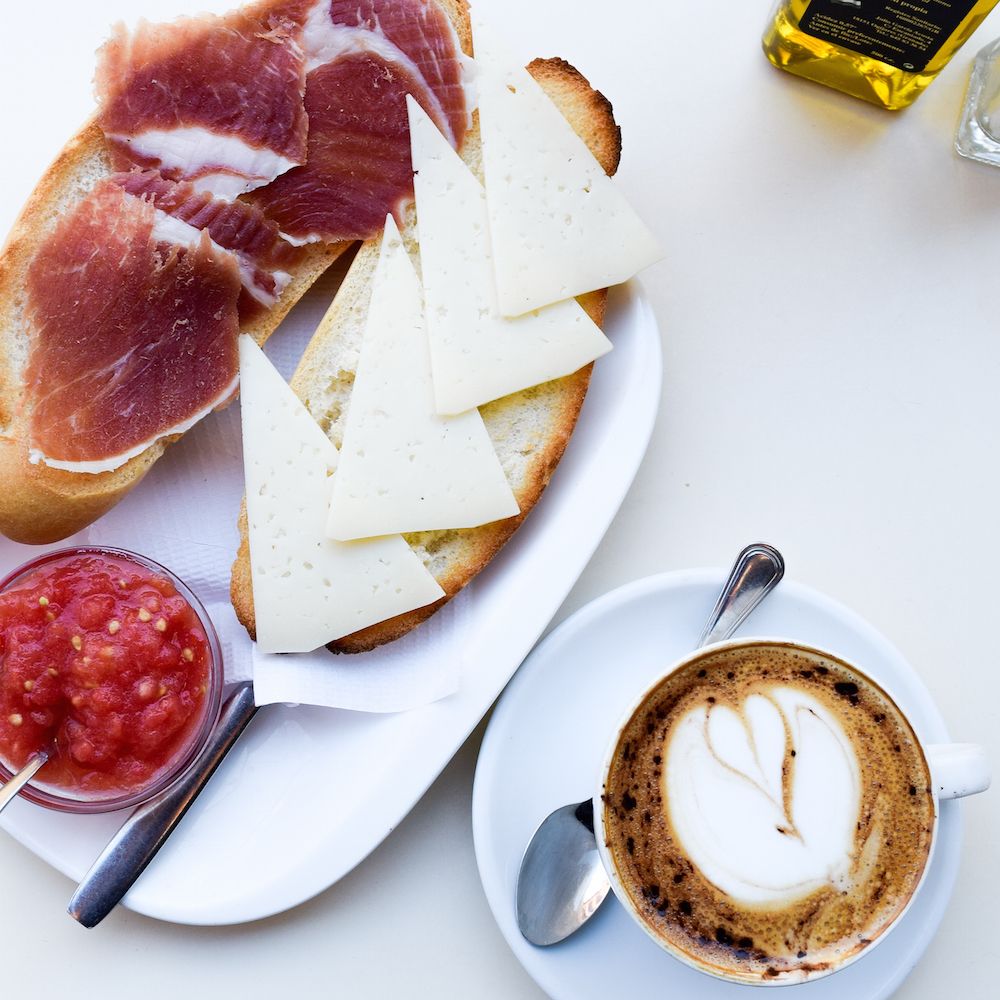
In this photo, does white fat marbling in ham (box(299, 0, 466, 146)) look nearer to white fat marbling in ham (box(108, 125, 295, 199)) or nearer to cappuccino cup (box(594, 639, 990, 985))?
white fat marbling in ham (box(108, 125, 295, 199))

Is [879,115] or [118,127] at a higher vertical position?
[879,115]

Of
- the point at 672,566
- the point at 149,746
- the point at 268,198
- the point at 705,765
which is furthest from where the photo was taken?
the point at 672,566

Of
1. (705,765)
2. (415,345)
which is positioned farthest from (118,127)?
(705,765)

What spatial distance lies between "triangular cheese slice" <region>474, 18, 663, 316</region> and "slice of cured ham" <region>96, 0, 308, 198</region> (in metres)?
0.30

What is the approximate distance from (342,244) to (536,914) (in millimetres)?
1097

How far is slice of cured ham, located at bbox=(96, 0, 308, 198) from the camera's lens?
4.95ft

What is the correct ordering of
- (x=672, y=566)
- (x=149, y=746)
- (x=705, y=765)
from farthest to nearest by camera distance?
(x=672, y=566) → (x=149, y=746) → (x=705, y=765)

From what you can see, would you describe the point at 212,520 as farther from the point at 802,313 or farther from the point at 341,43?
Answer: the point at 802,313

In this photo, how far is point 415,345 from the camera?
5.12 feet

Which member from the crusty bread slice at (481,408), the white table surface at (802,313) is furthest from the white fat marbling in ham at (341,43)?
the white table surface at (802,313)

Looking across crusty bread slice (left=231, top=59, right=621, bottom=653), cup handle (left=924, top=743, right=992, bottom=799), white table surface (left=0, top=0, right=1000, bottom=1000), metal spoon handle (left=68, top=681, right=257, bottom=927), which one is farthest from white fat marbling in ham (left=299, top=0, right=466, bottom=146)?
cup handle (left=924, top=743, right=992, bottom=799)

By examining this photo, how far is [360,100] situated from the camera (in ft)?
5.15

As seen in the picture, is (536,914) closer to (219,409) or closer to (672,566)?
(672,566)

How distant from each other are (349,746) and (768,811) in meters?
0.66
